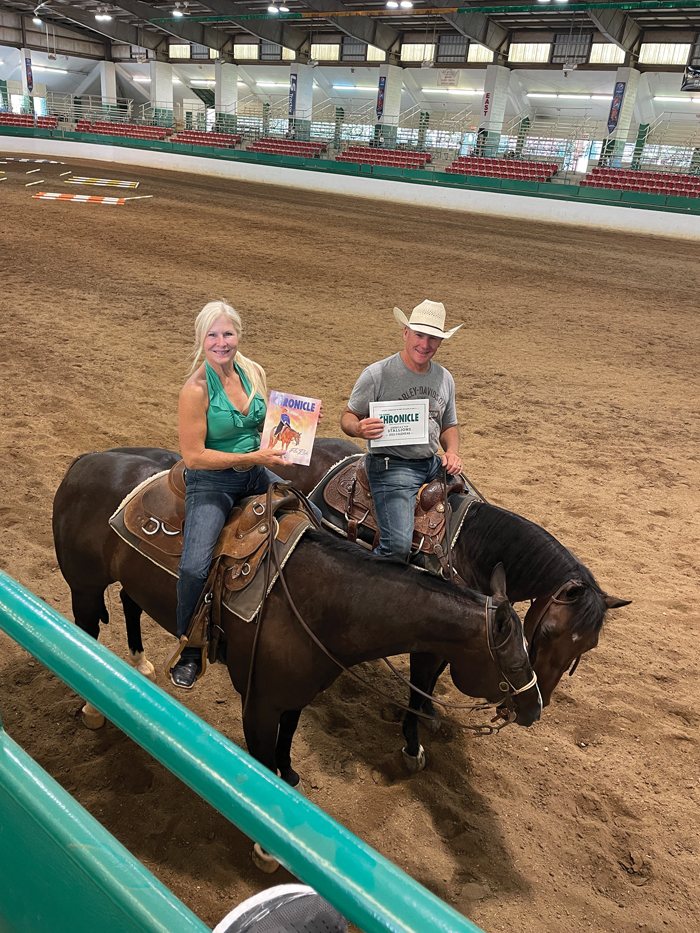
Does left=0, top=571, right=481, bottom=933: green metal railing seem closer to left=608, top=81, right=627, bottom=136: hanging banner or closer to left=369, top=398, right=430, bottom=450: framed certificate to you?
left=369, top=398, right=430, bottom=450: framed certificate

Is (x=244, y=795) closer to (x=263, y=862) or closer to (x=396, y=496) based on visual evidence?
(x=263, y=862)

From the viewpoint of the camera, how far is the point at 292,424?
8.99ft

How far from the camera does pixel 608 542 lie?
18.0 ft

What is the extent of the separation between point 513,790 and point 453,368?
6598 millimetres

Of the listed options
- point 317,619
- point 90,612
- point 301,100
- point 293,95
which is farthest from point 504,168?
point 317,619

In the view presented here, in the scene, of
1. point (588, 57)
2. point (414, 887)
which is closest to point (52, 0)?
point (588, 57)

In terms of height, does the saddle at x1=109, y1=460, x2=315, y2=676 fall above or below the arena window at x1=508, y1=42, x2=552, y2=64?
below

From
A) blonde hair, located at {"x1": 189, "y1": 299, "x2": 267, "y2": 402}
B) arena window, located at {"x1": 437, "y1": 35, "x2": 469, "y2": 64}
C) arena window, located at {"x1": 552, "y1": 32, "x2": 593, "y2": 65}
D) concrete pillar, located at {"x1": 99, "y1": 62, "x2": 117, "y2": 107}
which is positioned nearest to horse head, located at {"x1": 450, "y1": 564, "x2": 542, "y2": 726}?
blonde hair, located at {"x1": 189, "y1": 299, "x2": 267, "y2": 402}

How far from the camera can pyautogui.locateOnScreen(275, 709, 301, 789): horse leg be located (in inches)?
123

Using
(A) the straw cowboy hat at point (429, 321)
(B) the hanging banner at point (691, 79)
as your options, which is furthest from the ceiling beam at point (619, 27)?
(A) the straw cowboy hat at point (429, 321)

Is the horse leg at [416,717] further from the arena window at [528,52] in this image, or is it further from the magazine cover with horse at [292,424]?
the arena window at [528,52]

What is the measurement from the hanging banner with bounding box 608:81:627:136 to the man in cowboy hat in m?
32.2

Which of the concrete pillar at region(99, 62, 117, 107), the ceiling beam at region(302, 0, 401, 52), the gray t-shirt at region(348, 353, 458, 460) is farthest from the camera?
the concrete pillar at region(99, 62, 117, 107)

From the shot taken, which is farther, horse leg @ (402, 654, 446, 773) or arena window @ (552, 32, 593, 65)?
arena window @ (552, 32, 593, 65)
